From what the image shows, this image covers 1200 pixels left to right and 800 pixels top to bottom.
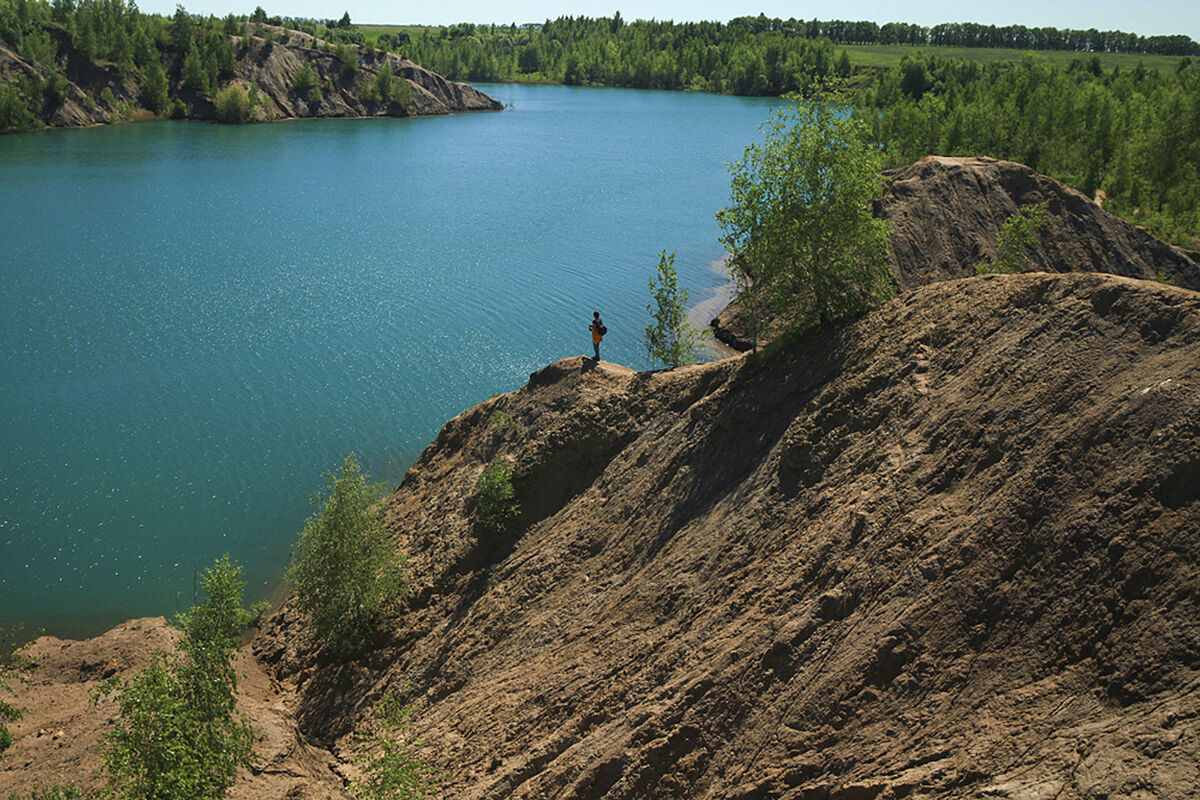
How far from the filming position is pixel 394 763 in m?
21.0

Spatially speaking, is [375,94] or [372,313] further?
[375,94]

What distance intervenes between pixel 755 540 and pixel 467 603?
1148cm

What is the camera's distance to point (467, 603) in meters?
28.6

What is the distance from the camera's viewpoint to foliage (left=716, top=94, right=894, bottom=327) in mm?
26625

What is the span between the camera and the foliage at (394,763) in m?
20.2

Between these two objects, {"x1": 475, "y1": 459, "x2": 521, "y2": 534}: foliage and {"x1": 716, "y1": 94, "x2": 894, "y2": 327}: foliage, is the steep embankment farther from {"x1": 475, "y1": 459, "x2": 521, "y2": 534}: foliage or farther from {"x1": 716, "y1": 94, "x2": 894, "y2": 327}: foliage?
{"x1": 716, "y1": 94, "x2": 894, "y2": 327}: foliage

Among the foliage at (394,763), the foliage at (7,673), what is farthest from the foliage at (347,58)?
the foliage at (394,763)

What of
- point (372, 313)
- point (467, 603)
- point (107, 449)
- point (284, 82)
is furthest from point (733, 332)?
point (284, 82)

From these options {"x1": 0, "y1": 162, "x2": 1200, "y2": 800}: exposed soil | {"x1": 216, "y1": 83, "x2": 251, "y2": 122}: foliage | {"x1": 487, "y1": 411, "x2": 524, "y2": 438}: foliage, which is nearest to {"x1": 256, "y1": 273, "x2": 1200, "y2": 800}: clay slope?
{"x1": 0, "y1": 162, "x2": 1200, "y2": 800}: exposed soil

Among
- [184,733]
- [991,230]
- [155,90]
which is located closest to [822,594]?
[184,733]

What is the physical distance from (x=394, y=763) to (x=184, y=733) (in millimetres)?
4940

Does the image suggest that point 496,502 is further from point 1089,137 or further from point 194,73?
point 194,73

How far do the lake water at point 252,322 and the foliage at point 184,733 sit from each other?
14.4 meters

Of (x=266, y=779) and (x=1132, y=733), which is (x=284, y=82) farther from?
(x=1132, y=733)
